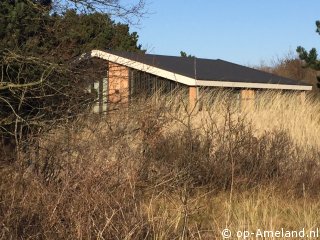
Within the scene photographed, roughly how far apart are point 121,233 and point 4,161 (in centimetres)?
235

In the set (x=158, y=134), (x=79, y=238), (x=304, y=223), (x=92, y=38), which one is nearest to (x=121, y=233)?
(x=79, y=238)

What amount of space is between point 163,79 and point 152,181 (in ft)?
41.2

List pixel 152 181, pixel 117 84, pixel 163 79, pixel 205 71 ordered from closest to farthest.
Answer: pixel 152 181
pixel 117 84
pixel 163 79
pixel 205 71

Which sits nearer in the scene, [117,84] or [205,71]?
[117,84]

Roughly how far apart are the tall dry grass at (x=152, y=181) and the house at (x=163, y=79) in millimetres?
604

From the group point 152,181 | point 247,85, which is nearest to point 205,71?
point 247,85

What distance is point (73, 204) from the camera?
460cm

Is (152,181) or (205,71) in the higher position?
(205,71)

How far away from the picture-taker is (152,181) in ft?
20.7

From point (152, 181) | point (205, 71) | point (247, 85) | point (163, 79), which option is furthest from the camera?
point (205, 71)

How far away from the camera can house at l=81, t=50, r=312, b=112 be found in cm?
948

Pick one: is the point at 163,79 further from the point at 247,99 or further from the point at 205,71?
the point at 247,99

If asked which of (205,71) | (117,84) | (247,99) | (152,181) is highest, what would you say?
(205,71)

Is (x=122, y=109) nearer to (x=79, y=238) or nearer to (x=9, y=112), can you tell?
(x=9, y=112)
